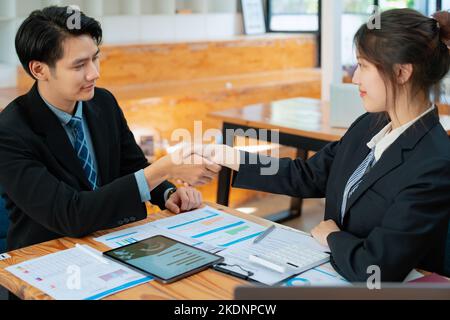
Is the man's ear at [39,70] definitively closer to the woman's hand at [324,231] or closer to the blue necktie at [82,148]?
the blue necktie at [82,148]

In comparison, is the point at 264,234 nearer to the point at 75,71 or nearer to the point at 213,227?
the point at 213,227

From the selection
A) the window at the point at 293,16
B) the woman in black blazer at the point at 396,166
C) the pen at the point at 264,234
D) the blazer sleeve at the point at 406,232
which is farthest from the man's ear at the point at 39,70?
the window at the point at 293,16

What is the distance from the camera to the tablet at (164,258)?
4.56 feet

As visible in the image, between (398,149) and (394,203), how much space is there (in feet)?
0.48

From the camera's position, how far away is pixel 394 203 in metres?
1.39

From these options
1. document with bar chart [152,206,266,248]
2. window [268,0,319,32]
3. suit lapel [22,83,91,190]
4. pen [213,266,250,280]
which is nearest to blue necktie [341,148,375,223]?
document with bar chart [152,206,266,248]

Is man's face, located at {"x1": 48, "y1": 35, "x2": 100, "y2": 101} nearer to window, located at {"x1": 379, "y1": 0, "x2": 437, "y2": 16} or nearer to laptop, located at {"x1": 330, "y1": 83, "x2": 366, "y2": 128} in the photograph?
laptop, located at {"x1": 330, "y1": 83, "x2": 366, "y2": 128}

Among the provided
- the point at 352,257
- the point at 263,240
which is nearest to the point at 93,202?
the point at 263,240

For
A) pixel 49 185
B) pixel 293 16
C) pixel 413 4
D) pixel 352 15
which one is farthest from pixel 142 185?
pixel 293 16

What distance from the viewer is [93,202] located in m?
1.62

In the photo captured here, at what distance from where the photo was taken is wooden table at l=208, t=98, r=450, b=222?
10.1ft

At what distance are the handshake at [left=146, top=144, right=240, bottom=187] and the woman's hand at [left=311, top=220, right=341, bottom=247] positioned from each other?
363mm

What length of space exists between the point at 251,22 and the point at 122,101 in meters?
2.29
